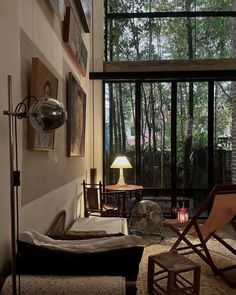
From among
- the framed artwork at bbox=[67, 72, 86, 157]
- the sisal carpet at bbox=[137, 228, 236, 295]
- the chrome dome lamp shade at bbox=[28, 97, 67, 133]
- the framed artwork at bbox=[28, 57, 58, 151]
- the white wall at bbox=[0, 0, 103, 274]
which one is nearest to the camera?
A: the chrome dome lamp shade at bbox=[28, 97, 67, 133]

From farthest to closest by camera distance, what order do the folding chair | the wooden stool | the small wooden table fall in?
the small wooden table
the folding chair
the wooden stool

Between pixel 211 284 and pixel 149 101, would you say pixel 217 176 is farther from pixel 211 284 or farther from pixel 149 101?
pixel 211 284

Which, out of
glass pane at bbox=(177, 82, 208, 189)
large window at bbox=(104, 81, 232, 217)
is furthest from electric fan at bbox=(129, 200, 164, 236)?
glass pane at bbox=(177, 82, 208, 189)

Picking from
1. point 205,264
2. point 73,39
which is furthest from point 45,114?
point 205,264

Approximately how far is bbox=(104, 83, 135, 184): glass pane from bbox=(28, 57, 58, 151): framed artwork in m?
3.56

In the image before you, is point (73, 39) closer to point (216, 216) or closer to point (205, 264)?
point (216, 216)

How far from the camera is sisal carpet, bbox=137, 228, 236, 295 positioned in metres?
3.05

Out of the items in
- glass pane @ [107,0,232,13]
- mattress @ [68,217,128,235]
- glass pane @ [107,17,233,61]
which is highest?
glass pane @ [107,0,232,13]

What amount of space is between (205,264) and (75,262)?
233 centimetres

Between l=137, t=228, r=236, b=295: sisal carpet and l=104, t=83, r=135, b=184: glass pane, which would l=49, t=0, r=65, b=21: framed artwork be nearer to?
l=137, t=228, r=236, b=295: sisal carpet

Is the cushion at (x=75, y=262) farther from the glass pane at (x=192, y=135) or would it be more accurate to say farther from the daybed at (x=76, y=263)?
the glass pane at (x=192, y=135)

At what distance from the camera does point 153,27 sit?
6.46 meters

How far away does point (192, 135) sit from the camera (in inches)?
250

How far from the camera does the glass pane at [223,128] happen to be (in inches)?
247
